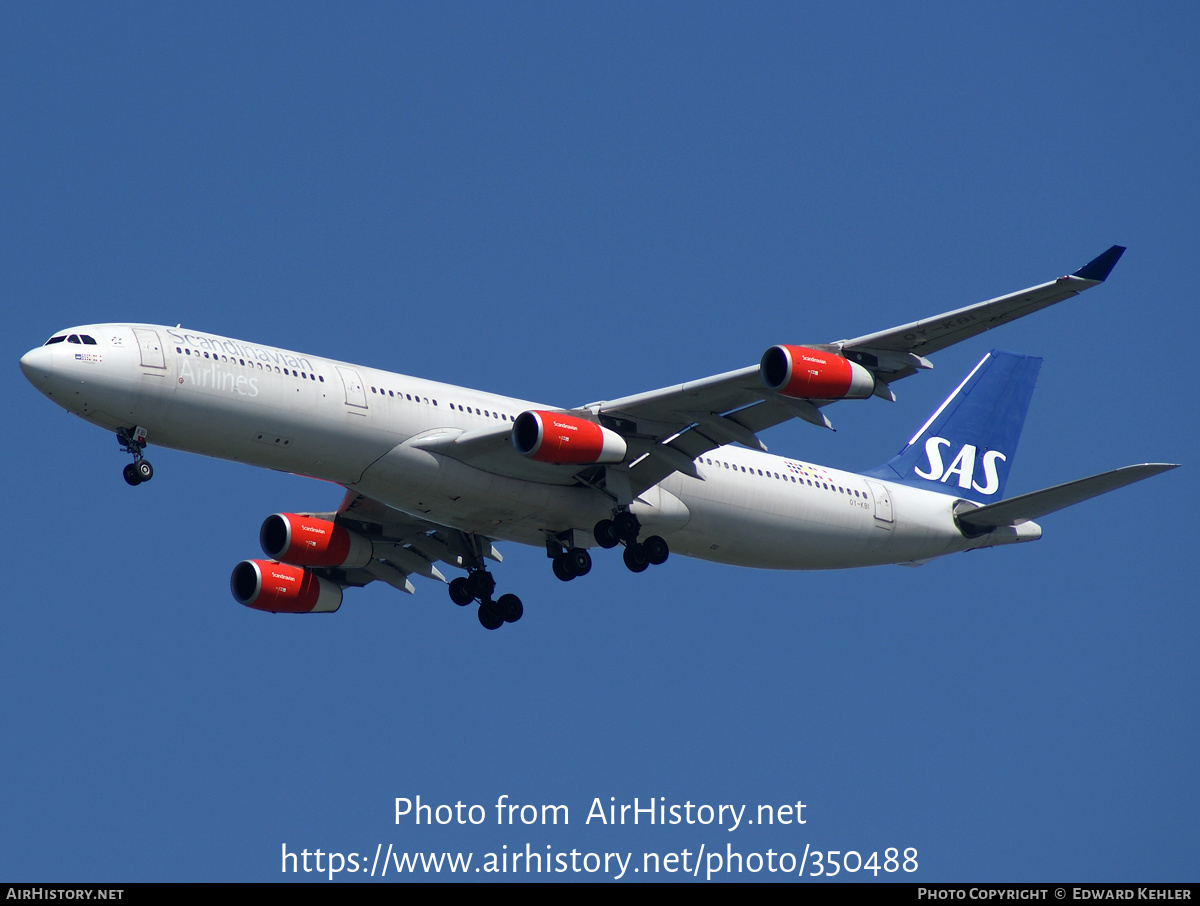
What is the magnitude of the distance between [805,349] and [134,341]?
567 inches

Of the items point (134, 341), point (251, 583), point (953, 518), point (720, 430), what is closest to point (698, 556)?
point (720, 430)

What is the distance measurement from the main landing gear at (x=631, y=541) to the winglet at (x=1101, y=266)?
12198 mm

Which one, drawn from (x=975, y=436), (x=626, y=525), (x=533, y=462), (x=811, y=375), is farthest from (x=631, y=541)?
(x=975, y=436)

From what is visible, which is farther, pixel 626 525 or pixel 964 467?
pixel 964 467

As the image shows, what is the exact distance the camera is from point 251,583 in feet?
137

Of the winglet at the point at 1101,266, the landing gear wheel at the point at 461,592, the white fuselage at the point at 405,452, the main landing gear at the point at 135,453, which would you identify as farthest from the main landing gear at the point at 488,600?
the winglet at the point at 1101,266

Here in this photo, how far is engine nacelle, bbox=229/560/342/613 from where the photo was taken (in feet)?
136

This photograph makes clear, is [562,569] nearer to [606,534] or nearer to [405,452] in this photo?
[606,534]

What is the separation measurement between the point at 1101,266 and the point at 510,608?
58.6 ft

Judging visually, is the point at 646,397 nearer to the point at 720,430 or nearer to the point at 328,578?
the point at 720,430

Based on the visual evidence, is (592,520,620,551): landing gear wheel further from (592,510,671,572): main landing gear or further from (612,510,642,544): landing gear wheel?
(612,510,642,544): landing gear wheel

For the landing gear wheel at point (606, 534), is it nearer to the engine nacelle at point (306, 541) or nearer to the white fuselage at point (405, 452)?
the white fuselage at point (405, 452)

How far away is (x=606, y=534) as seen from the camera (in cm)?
3800

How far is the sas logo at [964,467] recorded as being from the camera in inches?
1826
